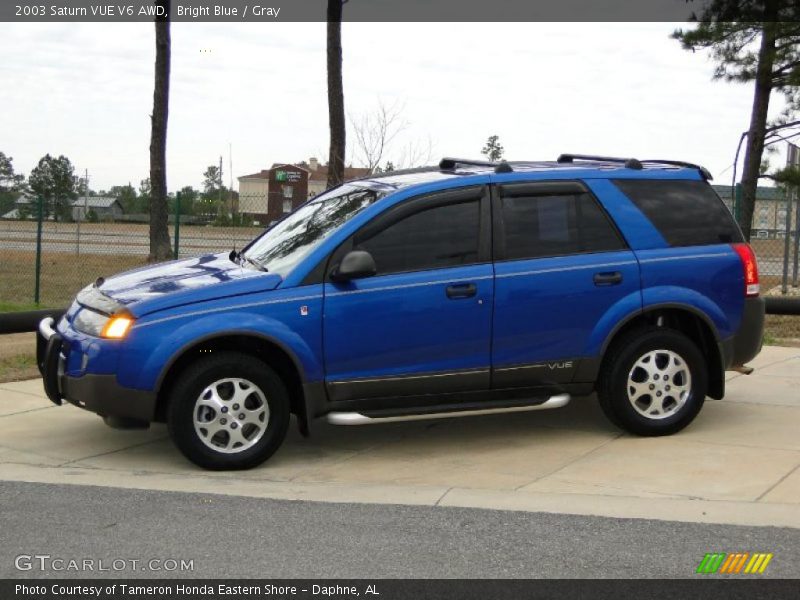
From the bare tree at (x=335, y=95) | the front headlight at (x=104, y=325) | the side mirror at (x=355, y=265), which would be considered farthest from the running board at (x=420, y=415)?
the bare tree at (x=335, y=95)

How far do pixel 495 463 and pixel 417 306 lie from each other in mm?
1099

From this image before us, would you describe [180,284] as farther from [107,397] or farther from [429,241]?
[429,241]

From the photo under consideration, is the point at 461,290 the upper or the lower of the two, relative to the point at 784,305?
upper

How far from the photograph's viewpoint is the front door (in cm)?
687

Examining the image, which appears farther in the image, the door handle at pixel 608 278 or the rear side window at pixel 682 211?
the rear side window at pixel 682 211

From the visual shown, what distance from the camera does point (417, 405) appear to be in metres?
7.03

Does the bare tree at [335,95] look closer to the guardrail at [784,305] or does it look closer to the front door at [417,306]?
the guardrail at [784,305]

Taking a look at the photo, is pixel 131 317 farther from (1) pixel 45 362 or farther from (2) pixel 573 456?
(2) pixel 573 456

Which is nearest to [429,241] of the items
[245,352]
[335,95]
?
[245,352]

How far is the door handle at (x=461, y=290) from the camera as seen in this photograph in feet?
23.1

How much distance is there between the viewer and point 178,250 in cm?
1806

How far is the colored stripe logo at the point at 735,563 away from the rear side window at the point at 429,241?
277 centimetres
